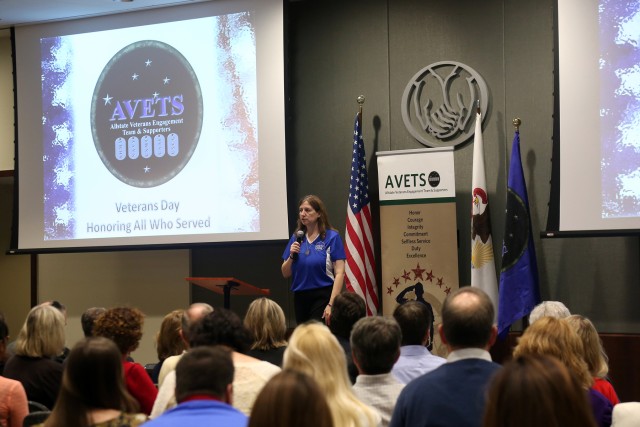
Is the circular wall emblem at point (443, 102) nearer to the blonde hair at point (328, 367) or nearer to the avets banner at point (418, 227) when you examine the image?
the avets banner at point (418, 227)

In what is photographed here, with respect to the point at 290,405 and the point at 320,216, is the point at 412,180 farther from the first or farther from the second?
the point at 290,405

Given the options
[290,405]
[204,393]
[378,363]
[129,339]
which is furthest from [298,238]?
[290,405]

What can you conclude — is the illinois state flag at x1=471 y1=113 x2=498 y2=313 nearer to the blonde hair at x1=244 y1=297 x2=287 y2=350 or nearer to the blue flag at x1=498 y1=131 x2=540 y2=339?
the blue flag at x1=498 y1=131 x2=540 y2=339

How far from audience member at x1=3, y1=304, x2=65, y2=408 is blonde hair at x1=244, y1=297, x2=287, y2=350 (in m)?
0.93

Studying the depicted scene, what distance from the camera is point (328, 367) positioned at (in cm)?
262

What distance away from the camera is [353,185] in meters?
6.76

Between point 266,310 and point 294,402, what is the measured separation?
2560mm

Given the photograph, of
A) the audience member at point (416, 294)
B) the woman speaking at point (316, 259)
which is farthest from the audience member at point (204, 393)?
the audience member at point (416, 294)

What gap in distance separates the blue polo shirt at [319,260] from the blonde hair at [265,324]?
2.05 m

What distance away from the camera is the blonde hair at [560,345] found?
287cm

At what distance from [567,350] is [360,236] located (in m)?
3.84

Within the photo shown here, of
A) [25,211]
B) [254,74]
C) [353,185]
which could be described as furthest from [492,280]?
[25,211]

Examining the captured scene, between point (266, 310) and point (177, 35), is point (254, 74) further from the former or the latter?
point (266, 310)

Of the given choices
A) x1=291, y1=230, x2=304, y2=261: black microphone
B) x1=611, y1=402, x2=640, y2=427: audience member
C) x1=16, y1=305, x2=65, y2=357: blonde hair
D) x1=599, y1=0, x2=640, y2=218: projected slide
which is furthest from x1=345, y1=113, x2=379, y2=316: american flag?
x1=611, y1=402, x2=640, y2=427: audience member
